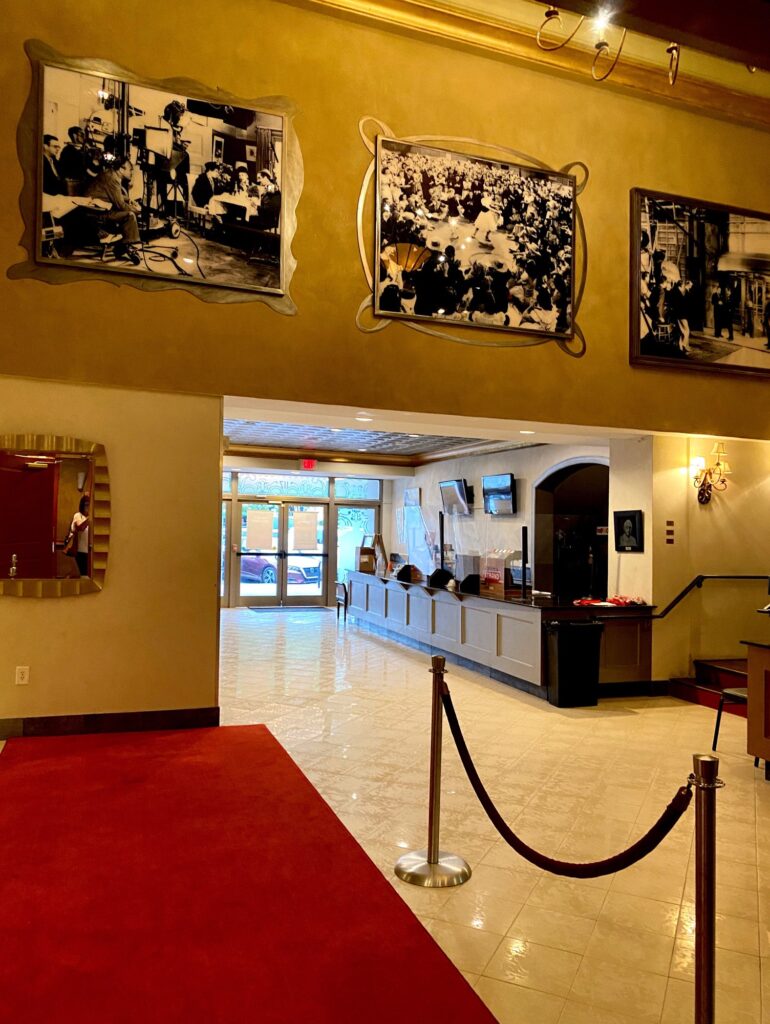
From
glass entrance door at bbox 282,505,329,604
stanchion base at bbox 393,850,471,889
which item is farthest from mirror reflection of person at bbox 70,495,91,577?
glass entrance door at bbox 282,505,329,604

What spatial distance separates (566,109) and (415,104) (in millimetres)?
1573

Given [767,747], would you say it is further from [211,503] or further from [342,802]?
[211,503]

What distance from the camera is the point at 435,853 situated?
3463 millimetres

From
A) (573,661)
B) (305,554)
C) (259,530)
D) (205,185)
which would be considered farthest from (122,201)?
(305,554)

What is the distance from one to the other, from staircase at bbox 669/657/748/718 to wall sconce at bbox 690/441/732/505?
166 centimetres

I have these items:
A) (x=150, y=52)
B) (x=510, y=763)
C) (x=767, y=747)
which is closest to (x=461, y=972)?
(x=510, y=763)

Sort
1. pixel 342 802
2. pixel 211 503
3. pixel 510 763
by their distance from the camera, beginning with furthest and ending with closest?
pixel 211 503 → pixel 510 763 → pixel 342 802

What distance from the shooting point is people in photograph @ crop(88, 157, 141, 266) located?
17.5 ft

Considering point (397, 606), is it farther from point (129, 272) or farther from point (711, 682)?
point (129, 272)

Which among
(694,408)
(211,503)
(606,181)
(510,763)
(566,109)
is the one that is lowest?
(510,763)

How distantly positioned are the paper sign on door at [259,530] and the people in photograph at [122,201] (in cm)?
1014

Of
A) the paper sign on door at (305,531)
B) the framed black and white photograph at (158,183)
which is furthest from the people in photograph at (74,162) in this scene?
the paper sign on door at (305,531)

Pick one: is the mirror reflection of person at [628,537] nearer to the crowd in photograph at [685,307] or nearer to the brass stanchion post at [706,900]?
the crowd in photograph at [685,307]

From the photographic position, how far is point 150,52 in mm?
5477
